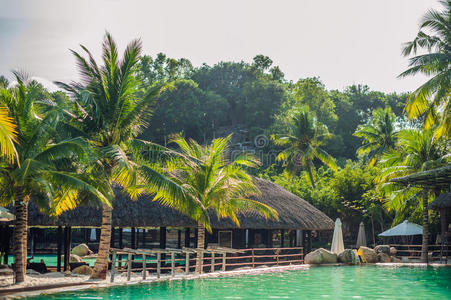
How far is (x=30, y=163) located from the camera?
41.5 ft

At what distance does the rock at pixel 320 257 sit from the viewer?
23453mm

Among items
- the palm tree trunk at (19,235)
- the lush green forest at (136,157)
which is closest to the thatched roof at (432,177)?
the lush green forest at (136,157)

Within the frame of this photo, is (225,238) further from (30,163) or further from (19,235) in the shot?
(30,163)

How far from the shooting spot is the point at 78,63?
51.5ft

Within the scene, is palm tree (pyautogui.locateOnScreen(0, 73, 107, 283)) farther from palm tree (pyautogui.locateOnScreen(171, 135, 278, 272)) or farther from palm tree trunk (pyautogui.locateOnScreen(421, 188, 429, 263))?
palm tree trunk (pyautogui.locateOnScreen(421, 188, 429, 263))

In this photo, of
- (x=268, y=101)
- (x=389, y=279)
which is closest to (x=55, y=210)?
(x=389, y=279)

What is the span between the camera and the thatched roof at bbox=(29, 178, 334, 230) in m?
17.4

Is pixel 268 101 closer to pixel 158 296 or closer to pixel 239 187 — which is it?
pixel 239 187

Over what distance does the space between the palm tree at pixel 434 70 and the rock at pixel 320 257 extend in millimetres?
7442

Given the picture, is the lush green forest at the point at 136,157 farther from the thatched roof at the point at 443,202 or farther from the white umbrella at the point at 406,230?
the white umbrella at the point at 406,230

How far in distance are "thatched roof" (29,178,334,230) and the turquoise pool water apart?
2831 mm

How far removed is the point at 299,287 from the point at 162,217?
5.74 meters

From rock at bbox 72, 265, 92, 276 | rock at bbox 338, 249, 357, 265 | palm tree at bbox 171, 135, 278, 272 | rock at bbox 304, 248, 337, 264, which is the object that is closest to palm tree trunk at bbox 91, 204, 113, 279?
rock at bbox 72, 265, 92, 276

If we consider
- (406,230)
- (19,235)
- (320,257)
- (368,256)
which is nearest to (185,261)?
(320,257)
